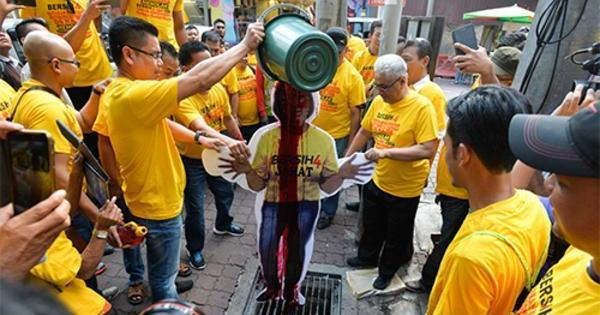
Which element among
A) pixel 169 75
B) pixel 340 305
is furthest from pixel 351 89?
pixel 340 305

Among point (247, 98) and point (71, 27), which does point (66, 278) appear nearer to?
point (71, 27)

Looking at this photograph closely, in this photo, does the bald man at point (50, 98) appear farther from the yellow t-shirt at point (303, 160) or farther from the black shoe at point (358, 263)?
the black shoe at point (358, 263)

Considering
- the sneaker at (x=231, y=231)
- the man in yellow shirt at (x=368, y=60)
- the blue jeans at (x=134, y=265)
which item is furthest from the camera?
the man in yellow shirt at (x=368, y=60)

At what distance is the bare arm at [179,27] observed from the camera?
4.71 metres

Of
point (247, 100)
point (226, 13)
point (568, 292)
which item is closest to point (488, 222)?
point (568, 292)

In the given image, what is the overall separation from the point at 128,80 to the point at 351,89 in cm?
258

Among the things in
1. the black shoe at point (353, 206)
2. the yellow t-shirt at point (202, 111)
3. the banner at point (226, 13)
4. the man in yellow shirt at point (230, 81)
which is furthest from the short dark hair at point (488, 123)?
the banner at point (226, 13)

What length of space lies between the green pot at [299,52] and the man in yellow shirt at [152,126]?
129mm

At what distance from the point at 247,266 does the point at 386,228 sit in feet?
4.90

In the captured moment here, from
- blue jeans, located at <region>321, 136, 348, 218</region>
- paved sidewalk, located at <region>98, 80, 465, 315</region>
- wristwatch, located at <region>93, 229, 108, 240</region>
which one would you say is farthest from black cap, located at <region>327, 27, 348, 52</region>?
wristwatch, located at <region>93, 229, 108, 240</region>

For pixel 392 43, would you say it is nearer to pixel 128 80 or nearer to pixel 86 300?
pixel 128 80

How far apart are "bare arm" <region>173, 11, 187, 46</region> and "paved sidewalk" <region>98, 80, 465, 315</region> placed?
2327 mm

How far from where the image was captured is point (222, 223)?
13.7 ft

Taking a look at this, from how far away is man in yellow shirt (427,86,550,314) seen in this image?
4.33 feet
